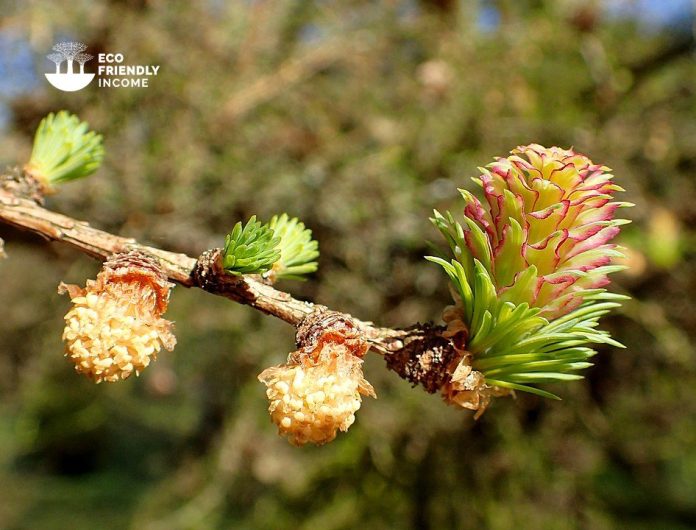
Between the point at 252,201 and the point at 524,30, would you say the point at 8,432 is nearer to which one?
the point at 252,201

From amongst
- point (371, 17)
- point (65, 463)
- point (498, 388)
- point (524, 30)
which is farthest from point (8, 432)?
point (498, 388)

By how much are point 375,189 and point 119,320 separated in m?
0.72

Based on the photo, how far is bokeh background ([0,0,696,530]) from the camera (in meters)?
0.91

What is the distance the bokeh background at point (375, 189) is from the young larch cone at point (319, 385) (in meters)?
0.59

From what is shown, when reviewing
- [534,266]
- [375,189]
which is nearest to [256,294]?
[534,266]

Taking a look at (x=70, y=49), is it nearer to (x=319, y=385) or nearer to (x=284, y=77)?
(x=284, y=77)

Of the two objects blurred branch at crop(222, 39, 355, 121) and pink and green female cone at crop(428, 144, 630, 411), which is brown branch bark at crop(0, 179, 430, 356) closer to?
pink and green female cone at crop(428, 144, 630, 411)

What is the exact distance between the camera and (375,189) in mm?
958

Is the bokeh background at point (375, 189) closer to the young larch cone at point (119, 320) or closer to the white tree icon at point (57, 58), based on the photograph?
the white tree icon at point (57, 58)

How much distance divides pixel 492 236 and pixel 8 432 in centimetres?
283

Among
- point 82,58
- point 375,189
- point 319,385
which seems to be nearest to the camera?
point 319,385

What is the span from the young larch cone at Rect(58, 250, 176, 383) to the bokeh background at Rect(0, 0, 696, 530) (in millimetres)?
563

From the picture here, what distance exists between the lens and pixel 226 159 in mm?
970

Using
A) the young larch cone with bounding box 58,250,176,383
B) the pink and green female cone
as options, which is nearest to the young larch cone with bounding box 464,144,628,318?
the pink and green female cone
